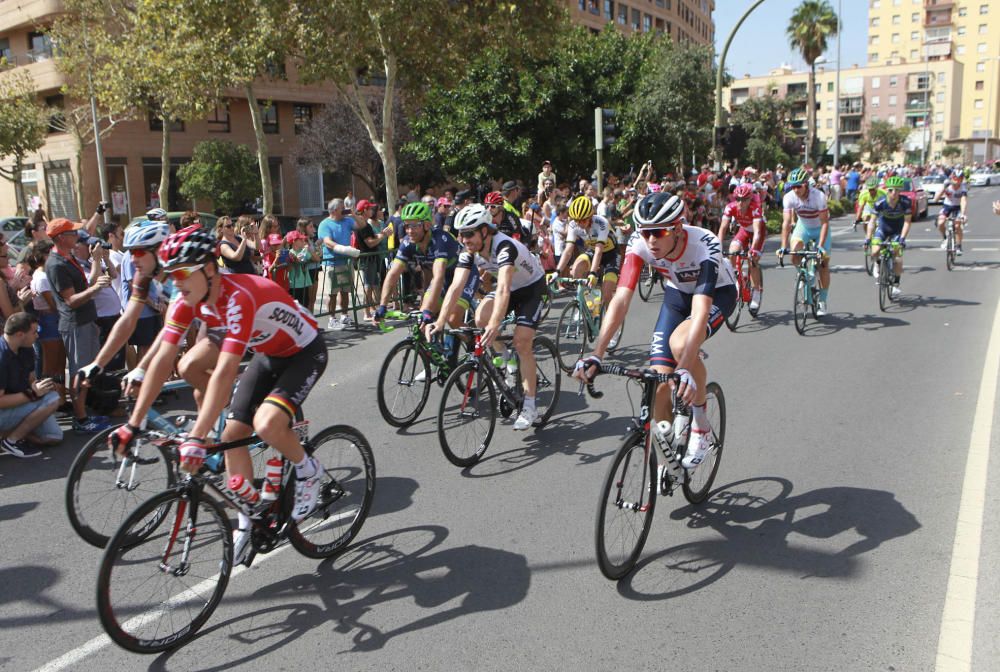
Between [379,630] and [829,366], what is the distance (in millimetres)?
6634

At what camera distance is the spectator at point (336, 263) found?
482 inches

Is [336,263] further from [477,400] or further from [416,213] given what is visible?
[477,400]

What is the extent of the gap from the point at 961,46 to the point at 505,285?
5498 inches

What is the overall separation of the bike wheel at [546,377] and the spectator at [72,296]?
4.15 meters

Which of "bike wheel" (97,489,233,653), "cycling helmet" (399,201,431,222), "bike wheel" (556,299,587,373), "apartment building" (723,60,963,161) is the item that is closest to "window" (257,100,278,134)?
"bike wheel" (556,299,587,373)

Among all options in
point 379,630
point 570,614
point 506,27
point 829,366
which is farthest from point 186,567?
point 506,27

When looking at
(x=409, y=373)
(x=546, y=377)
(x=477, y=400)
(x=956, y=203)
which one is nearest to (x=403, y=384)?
(x=409, y=373)

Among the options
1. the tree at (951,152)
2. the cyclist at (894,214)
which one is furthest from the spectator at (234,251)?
the tree at (951,152)

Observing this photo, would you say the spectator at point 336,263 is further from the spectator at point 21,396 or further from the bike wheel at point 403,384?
the spectator at point 21,396

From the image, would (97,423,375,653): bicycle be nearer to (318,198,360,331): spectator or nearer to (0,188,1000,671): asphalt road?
(0,188,1000,671): asphalt road

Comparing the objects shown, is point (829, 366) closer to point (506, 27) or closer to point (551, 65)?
point (506, 27)

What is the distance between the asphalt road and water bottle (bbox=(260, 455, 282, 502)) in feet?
1.79

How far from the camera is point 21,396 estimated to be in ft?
22.1

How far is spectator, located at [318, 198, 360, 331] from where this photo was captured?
12242mm
